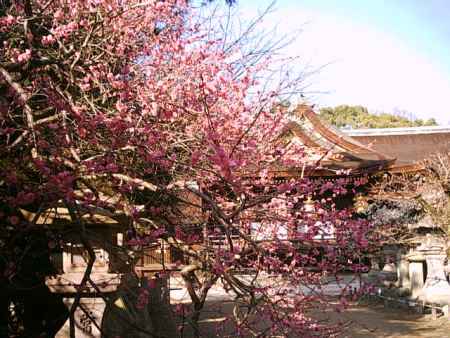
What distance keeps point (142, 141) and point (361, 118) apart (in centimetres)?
3308

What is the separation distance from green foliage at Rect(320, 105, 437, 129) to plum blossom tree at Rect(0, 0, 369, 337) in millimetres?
26587

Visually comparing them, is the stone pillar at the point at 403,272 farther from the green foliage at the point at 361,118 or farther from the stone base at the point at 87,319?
the green foliage at the point at 361,118

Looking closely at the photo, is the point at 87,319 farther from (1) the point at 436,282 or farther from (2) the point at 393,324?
(1) the point at 436,282

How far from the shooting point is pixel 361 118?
35406 mm

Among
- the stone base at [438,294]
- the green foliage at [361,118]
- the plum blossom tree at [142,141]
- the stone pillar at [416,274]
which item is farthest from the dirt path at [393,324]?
the green foliage at [361,118]

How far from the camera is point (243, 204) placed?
294 cm

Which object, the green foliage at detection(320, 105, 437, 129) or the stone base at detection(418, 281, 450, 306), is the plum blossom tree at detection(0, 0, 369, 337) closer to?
the stone base at detection(418, 281, 450, 306)

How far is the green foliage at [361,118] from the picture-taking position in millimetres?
32031

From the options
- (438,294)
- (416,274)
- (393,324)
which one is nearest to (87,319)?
(393,324)

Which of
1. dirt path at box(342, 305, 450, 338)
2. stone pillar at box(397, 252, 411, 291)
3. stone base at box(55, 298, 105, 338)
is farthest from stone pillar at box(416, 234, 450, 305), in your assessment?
stone base at box(55, 298, 105, 338)

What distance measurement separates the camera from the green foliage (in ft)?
105

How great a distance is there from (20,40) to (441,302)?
7.78 meters

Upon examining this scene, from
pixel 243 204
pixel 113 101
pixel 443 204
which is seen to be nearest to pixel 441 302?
pixel 443 204

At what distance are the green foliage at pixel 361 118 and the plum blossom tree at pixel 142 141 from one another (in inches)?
1047
